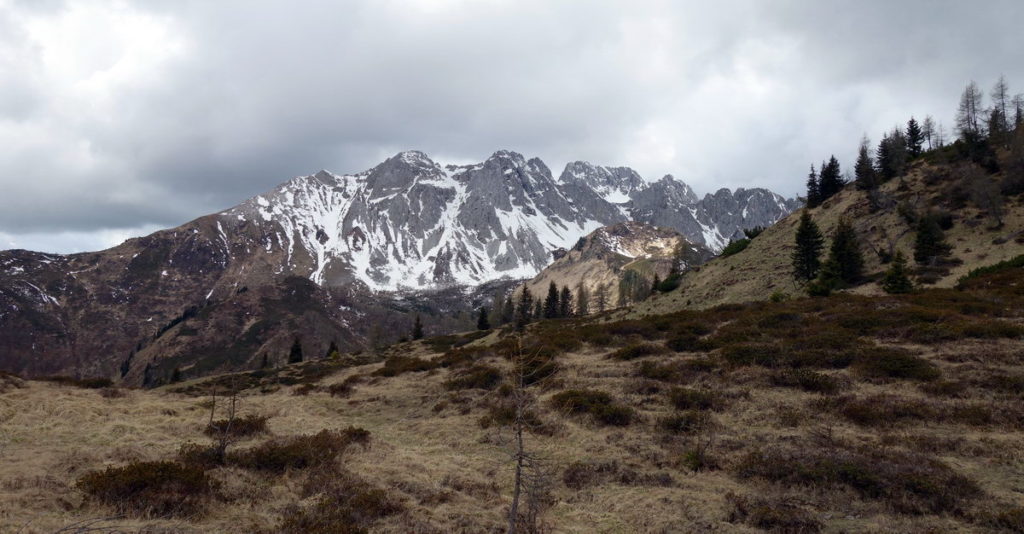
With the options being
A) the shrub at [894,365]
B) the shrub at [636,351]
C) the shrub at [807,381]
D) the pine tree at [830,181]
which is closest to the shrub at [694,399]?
the shrub at [807,381]

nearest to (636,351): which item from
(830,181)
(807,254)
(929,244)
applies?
(807,254)

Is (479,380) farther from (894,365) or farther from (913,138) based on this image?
(913,138)

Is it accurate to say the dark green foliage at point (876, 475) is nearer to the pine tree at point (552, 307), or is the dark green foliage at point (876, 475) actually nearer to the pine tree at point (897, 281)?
the pine tree at point (897, 281)

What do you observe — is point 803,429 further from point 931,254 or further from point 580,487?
point 931,254

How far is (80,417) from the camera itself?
1862cm

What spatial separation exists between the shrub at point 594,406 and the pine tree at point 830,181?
73896 mm

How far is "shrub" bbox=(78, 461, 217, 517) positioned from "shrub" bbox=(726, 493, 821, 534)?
12.6 meters

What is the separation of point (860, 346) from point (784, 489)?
13.9m

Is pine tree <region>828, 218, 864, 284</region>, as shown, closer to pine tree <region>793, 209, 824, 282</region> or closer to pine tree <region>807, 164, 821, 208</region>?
pine tree <region>793, 209, 824, 282</region>

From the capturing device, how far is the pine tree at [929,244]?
45094mm

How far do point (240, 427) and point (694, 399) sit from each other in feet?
60.1

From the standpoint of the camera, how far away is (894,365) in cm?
1839

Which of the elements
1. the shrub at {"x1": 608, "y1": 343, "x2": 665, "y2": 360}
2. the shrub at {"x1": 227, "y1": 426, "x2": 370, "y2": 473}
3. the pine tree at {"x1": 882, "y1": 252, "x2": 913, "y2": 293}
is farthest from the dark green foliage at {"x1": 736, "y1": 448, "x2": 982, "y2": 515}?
the pine tree at {"x1": 882, "y1": 252, "x2": 913, "y2": 293}

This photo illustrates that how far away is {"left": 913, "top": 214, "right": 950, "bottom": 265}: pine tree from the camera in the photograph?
45.1 metres
